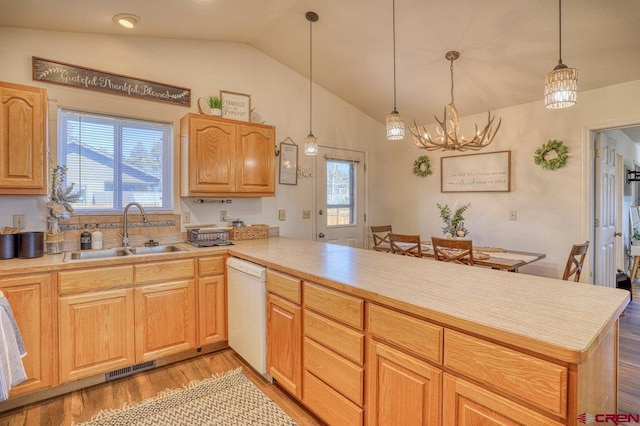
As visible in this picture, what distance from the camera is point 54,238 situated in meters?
2.38

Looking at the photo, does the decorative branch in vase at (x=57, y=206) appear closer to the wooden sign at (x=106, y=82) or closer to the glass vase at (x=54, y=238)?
the glass vase at (x=54, y=238)

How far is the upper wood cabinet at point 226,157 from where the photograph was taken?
2.88m

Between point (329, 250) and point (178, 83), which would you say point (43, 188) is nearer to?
point (178, 83)

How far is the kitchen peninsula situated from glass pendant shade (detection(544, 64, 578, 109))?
936mm

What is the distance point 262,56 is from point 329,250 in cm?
240

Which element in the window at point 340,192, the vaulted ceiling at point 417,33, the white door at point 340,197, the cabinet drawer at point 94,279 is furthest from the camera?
the window at point 340,192

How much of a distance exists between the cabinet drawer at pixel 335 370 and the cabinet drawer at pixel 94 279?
1.41 m

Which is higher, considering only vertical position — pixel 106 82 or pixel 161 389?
pixel 106 82

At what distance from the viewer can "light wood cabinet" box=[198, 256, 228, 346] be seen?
2.62m

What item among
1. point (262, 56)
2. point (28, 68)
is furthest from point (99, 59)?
point (262, 56)

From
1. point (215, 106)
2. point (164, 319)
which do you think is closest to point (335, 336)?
point (164, 319)

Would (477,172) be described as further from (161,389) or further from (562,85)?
(161,389)

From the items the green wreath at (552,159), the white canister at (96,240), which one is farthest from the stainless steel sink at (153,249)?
the green wreath at (552,159)

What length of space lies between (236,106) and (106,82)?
1.13 metres
